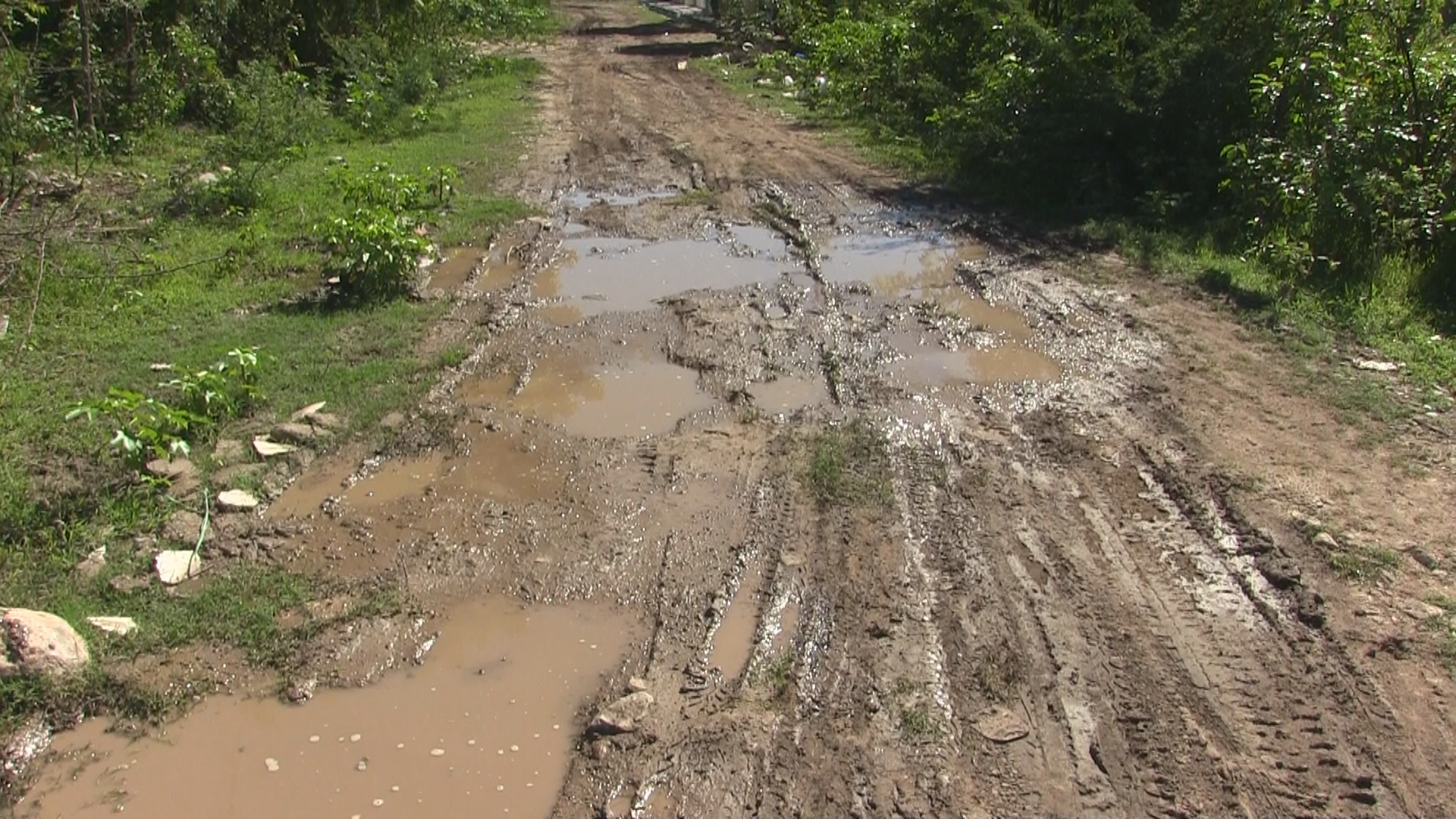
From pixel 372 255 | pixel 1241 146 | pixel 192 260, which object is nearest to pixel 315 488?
pixel 372 255

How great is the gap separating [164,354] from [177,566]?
2756 millimetres

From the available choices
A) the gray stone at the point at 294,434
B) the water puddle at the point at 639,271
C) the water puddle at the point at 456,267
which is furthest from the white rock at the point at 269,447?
the water puddle at the point at 456,267

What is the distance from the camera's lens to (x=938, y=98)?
14.4 metres

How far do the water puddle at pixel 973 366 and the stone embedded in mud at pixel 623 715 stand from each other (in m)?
3.36

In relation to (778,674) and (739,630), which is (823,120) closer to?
(739,630)

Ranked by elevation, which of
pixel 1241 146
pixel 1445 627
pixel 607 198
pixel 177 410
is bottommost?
pixel 177 410

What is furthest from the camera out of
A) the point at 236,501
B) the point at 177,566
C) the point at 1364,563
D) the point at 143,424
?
the point at 143,424

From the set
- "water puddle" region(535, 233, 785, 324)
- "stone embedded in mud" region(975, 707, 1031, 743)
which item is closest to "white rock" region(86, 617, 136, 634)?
"stone embedded in mud" region(975, 707, 1031, 743)

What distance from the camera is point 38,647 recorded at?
4332 mm

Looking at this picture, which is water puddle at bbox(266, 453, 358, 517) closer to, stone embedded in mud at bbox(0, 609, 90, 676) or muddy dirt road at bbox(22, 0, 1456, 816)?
muddy dirt road at bbox(22, 0, 1456, 816)

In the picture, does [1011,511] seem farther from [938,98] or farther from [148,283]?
[938,98]

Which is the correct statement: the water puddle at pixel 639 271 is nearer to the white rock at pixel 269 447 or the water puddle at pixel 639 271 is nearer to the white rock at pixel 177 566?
the white rock at pixel 269 447

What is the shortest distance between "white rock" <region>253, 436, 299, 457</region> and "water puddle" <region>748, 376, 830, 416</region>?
265cm

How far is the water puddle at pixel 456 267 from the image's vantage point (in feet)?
29.7
